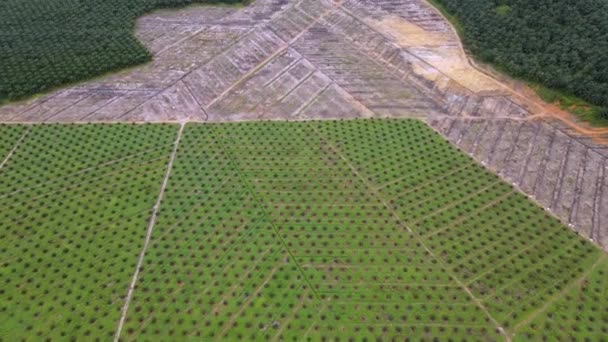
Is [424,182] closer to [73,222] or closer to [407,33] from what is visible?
[407,33]

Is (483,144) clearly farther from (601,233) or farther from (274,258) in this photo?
(274,258)

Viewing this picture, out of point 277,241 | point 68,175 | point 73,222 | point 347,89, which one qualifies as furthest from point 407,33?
point 73,222

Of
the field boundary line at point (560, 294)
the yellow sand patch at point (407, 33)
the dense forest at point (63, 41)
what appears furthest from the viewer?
the yellow sand patch at point (407, 33)

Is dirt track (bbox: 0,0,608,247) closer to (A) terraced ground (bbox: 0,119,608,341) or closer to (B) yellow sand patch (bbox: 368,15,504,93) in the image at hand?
(B) yellow sand patch (bbox: 368,15,504,93)

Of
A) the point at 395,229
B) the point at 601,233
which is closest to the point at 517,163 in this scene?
the point at 601,233

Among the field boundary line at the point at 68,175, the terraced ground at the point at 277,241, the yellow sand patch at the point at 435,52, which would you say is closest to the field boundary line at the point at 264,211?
the terraced ground at the point at 277,241

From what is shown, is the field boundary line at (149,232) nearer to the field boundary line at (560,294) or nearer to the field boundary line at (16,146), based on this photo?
the field boundary line at (16,146)

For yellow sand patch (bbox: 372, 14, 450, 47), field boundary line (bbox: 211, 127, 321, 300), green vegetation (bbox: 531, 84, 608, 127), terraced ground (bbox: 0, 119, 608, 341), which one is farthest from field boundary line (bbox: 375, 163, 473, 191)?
yellow sand patch (bbox: 372, 14, 450, 47)
